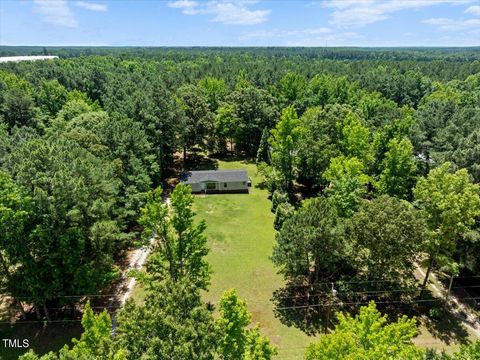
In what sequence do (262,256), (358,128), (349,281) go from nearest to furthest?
(349,281), (262,256), (358,128)

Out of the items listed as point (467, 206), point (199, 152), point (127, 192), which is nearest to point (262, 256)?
point (127, 192)

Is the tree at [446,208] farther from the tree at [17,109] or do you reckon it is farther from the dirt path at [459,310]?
the tree at [17,109]

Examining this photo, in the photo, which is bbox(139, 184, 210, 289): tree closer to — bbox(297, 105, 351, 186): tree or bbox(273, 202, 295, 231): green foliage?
bbox(273, 202, 295, 231): green foliage

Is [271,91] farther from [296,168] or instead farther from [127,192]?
[127,192]

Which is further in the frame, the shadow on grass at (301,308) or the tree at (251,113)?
the tree at (251,113)

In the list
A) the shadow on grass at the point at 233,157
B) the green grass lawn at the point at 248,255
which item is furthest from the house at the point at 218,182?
the shadow on grass at the point at 233,157

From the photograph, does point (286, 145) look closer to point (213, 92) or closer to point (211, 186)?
point (211, 186)

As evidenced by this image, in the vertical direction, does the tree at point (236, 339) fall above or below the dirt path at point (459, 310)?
above

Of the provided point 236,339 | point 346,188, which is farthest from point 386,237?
point 236,339
